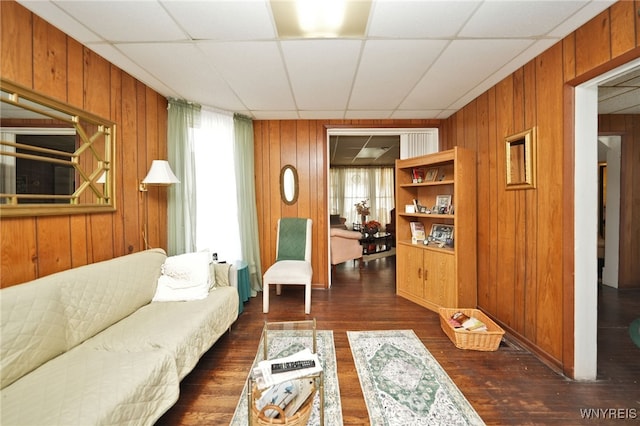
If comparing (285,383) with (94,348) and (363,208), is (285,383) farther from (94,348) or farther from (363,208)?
(363,208)

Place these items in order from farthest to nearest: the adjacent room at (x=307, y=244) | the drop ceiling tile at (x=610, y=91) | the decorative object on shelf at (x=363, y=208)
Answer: the decorative object on shelf at (x=363, y=208), the drop ceiling tile at (x=610, y=91), the adjacent room at (x=307, y=244)

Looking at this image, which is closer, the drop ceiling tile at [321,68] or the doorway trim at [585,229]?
the doorway trim at [585,229]

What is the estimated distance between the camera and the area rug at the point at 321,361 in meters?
1.46

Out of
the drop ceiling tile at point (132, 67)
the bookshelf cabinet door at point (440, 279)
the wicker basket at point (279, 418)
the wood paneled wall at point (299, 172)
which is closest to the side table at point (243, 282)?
the wood paneled wall at point (299, 172)

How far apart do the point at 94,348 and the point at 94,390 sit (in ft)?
1.56

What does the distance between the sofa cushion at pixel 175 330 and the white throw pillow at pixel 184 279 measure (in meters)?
0.07

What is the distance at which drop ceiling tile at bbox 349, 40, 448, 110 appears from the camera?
1.90 meters

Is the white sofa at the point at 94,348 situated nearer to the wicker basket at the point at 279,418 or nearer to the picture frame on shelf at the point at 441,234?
the wicker basket at the point at 279,418

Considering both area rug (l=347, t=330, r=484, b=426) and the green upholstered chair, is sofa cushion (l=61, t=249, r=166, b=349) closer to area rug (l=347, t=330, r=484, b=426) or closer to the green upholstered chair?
the green upholstered chair

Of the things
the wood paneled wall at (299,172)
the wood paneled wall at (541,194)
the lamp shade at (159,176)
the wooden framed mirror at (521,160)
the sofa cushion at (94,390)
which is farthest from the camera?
the wood paneled wall at (299,172)

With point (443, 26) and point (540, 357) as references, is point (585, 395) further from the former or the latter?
point (443, 26)

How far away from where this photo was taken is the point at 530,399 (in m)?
1.59

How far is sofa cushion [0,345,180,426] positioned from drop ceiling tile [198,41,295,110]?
210 cm

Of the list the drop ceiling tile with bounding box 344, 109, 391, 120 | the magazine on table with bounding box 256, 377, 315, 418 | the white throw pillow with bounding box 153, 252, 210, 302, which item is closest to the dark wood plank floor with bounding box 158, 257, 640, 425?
the magazine on table with bounding box 256, 377, 315, 418
